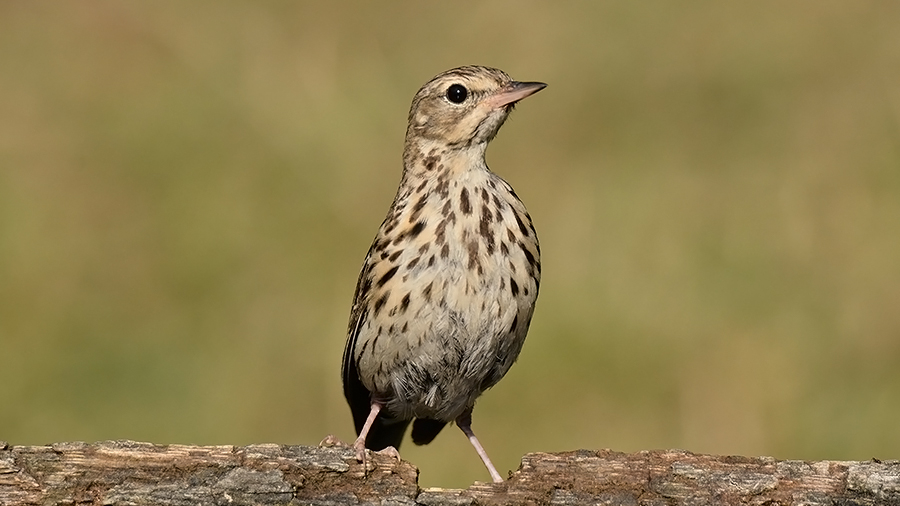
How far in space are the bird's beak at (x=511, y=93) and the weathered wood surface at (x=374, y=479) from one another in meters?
2.03

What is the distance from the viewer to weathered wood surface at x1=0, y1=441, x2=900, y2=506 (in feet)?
16.5

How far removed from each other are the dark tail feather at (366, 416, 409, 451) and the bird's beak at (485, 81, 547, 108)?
1.91 metres

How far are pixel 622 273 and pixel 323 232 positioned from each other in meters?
2.31

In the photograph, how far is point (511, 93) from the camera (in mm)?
6777

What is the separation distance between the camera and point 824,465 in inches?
207

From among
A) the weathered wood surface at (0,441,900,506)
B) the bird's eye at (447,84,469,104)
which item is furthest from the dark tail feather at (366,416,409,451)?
the weathered wood surface at (0,441,900,506)

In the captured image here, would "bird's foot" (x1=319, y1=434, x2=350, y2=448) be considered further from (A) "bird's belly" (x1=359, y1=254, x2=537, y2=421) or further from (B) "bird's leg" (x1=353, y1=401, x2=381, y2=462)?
(A) "bird's belly" (x1=359, y1=254, x2=537, y2=421)

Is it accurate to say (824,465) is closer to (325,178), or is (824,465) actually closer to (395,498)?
(395,498)

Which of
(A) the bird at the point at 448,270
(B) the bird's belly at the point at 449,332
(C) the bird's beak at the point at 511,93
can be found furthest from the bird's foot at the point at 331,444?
(C) the bird's beak at the point at 511,93

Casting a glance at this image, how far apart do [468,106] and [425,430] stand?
197cm

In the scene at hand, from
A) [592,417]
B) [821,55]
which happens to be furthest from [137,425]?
[821,55]

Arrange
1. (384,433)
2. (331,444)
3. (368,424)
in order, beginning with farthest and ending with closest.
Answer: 1. (384,433)
2. (368,424)
3. (331,444)

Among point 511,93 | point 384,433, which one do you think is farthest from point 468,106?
point 384,433

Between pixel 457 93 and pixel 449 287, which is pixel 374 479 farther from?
pixel 457 93
